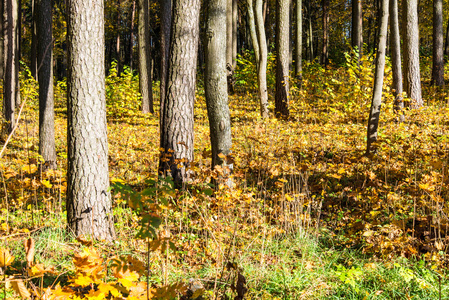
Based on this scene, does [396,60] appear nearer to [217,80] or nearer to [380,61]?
[380,61]

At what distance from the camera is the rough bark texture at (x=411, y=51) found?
896 centimetres

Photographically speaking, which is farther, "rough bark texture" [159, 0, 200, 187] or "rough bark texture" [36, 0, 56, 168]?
"rough bark texture" [36, 0, 56, 168]

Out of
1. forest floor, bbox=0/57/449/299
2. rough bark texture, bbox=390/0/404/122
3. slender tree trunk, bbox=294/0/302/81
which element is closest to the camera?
forest floor, bbox=0/57/449/299

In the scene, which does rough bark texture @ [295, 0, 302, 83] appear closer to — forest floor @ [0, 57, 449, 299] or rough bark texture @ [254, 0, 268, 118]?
rough bark texture @ [254, 0, 268, 118]

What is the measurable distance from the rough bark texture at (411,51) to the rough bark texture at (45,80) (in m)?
8.80

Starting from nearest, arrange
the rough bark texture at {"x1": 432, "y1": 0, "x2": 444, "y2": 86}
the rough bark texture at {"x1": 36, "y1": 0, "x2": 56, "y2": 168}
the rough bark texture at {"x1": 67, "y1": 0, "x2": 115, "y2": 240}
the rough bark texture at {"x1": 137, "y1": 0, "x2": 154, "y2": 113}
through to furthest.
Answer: the rough bark texture at {"x1": 67, "y1": 0, "x2": 115, "y2": 240}
the rough bark texture at {"x1": 36, "y1": 0, "x2": 56, "y2": 168}
the rough bark texture at {"x1": 432, "y1": 0, "x2": 444, "y2": 86}
the rough bark texture at {"x1": 137, "y1": 0, "x2": 154, "y2": 113}

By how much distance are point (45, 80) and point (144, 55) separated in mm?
6597

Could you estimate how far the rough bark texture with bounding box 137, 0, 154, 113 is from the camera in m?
12.0

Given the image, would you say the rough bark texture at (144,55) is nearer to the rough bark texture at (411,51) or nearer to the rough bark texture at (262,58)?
the rough bark texture at (262,58)

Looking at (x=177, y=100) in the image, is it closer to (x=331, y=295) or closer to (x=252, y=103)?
(x=331, y=295)

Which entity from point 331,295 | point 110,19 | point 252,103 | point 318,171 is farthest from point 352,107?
point 110,19

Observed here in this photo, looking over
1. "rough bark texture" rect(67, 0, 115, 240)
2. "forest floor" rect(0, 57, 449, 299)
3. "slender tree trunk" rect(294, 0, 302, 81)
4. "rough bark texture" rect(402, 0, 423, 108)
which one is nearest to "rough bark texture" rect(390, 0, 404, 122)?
"rough bark texture" rect(402, 0, 423, 108)

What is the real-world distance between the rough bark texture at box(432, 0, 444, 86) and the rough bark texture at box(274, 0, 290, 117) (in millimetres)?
5796

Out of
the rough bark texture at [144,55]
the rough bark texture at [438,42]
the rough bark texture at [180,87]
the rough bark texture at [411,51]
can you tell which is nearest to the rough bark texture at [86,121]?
the rough bark texture at [180,87]
